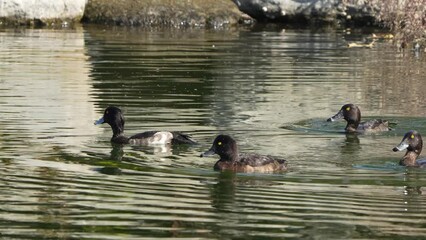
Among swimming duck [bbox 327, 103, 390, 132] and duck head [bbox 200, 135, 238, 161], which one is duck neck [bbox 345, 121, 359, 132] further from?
duck head [bbox 200, 135, 238, 161]

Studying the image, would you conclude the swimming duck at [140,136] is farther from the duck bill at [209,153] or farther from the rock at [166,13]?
the rock at [166,13]

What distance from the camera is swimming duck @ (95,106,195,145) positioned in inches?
677

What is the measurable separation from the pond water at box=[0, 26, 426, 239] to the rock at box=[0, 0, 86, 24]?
19.8 feet

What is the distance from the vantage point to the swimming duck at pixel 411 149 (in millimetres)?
15656

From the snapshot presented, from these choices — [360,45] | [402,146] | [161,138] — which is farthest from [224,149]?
[360,45]

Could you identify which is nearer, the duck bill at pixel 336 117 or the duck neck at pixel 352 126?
the duck neck at pixel 352 126

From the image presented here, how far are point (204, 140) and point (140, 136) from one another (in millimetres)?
855

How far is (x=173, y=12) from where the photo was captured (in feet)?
136

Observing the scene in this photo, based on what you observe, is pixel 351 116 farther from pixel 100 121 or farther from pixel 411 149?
pixel 100 121

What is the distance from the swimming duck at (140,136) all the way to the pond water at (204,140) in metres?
0.18

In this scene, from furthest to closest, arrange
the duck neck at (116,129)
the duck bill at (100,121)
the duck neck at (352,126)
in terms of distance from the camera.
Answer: the duck neck at (352,126), the duck bill at (100,121), the duck neck at (116,129)

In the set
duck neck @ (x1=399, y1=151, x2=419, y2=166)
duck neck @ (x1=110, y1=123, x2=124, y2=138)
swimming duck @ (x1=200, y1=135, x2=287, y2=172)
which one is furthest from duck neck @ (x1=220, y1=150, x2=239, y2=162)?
duck neck @ (x1=110, y1=123, x2=124, y2=138)

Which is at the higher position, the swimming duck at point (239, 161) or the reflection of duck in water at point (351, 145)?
the swimming duck at point (239, 161)

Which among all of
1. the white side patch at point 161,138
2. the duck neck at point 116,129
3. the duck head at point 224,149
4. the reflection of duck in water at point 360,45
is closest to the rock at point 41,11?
the reflection of duck in water at point 360,45
